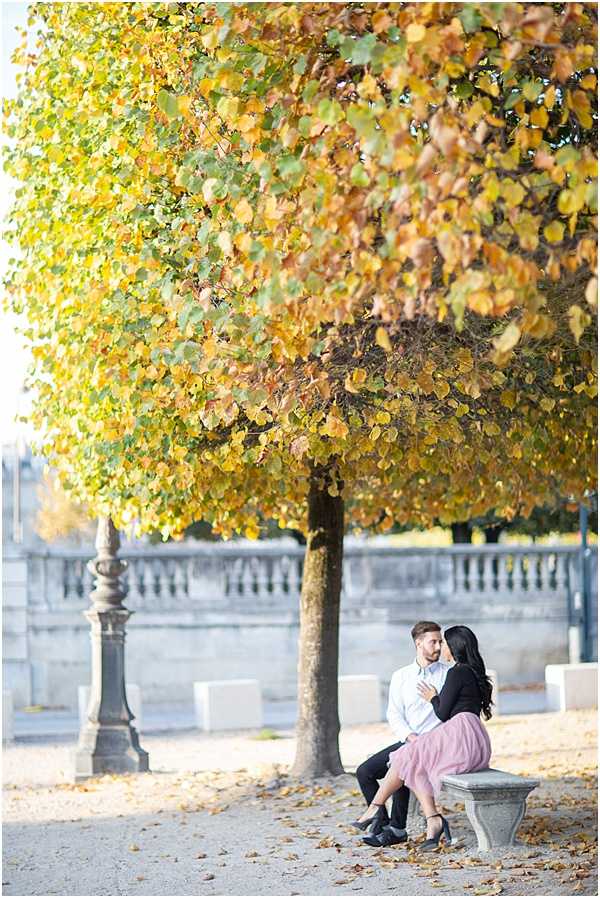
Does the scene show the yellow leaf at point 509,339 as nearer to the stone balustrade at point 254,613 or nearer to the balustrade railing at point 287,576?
the balustrade railing at point 287,576

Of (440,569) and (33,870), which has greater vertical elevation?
(440,569)

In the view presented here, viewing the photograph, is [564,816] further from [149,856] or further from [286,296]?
[286,296]

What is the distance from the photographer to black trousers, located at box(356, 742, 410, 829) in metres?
9.05

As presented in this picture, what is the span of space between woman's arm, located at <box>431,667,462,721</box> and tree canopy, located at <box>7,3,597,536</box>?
1.58 metres

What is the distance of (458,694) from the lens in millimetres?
8555

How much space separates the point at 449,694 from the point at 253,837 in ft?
6.88

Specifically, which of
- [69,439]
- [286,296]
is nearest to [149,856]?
[69,439]

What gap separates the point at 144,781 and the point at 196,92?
24.5 feet

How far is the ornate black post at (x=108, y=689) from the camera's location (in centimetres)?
1305

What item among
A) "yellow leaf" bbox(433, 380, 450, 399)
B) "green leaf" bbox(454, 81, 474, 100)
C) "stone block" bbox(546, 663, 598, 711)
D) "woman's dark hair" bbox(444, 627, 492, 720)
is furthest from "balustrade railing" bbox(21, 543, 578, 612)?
"green leaf" bbox(454, 81, 474, 100)

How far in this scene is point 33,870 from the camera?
881 centimetres

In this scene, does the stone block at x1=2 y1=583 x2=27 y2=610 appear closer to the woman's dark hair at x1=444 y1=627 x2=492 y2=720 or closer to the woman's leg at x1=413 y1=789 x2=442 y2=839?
the woman's leg at x1=413 y1=789 x2=442 y2=839

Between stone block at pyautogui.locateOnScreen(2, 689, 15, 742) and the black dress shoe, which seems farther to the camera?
stone block at pyautogui.locateOnScreen(2, 689, 15, 742)

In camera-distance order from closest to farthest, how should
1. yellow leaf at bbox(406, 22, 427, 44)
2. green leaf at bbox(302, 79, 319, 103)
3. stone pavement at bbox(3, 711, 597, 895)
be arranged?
yellow leaf at bbox(406, 22, 427, 44)
green leaf at bbox(302, 79, 319, 103)
stone pavement at bbox(3, 711, 597, 895)
